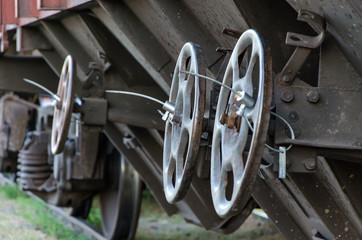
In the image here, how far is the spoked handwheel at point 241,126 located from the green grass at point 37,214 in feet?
15.8

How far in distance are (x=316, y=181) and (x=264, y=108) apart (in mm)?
1453

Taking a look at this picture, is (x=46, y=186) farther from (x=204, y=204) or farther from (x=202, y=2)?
(x=202, y=2)

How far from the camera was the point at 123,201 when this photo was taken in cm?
682

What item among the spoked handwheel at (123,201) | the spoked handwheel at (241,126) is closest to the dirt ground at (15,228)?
the spoked handwheel at (123,201)

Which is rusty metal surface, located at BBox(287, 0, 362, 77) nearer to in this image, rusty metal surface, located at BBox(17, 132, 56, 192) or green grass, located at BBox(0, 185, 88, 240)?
green grass, located at BBox(0, 185, 88, 240)

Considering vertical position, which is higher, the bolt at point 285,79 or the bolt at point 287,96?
the bolt at point 285,79

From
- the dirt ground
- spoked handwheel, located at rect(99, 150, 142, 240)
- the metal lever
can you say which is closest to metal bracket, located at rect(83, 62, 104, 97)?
spoked handwheel, located at rect(99, 150, 142, 240)

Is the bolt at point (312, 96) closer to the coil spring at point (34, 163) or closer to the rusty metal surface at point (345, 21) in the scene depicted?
the rusty metal surface at point (345, 21)

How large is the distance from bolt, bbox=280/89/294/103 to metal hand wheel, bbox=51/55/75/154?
6.09 ft

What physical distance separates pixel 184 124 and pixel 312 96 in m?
0.54

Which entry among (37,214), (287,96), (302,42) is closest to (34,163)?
(37,214)

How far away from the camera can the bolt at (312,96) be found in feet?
8.70

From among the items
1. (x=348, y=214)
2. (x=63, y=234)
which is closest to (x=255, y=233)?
(x=63, y=234)

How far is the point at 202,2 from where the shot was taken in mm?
3506
